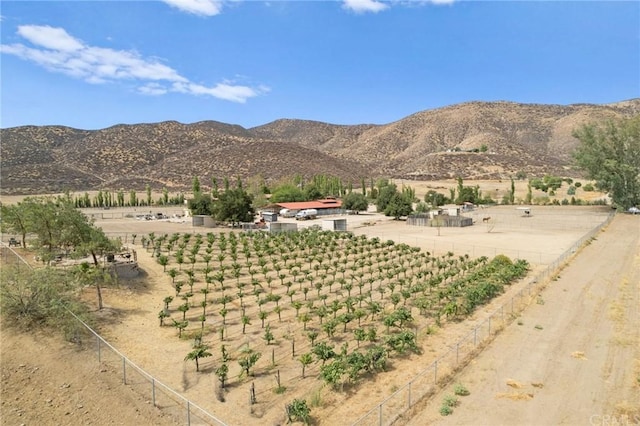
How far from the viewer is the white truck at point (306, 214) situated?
77125 mm

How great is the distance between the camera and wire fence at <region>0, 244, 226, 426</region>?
13281 millimetres

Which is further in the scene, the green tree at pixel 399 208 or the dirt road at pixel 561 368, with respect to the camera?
the green tree at pixel 399 208

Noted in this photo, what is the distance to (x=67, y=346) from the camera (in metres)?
17.0

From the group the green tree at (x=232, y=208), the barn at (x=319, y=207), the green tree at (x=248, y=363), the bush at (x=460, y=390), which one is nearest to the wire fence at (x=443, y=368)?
the bush at (x=460, y=390)

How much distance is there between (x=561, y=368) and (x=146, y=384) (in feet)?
51.6

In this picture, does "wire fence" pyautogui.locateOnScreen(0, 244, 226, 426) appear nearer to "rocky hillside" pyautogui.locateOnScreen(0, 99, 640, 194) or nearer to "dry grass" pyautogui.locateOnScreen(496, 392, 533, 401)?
"dry grass" pyautogui.locateOnScreen(496, 392, 533, 401)

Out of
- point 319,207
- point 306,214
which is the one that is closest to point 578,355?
point 306,214

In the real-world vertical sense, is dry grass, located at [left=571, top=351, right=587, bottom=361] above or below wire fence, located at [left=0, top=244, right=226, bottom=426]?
below

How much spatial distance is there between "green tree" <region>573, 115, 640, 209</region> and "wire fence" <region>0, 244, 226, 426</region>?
252 ft

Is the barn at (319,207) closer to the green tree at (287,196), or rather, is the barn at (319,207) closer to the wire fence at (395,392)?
the green tree at (287,196)

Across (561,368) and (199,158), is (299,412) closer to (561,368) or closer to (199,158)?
(561,368)

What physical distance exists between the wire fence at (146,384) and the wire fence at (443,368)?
Answer: 5.03 metres

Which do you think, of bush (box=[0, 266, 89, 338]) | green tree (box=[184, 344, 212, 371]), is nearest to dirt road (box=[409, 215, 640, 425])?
green tree (box=[184, 344, 212, 371])

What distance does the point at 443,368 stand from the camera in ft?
53.8
